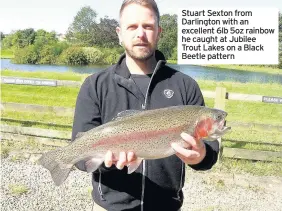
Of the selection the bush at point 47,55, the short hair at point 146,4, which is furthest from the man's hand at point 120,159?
the bush at point 47,55

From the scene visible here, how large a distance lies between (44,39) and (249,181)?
29.1 meters

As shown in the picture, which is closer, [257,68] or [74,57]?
[74,57]

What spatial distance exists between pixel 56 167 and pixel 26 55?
31023mm

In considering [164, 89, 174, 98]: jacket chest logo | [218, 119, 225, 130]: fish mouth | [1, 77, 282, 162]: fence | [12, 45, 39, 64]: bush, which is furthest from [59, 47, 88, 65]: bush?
[218, 119, 225, 130]: fish mouth

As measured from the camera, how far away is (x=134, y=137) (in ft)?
7.82

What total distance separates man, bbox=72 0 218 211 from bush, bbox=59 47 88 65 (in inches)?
1051

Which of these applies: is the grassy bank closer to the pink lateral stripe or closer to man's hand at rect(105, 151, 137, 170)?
the pink lateral stripe

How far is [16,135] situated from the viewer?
8.62 meters

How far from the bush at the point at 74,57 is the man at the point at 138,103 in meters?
26.7

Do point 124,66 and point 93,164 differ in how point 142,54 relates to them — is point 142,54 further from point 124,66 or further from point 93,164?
point 93,164

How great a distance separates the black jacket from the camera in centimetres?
246

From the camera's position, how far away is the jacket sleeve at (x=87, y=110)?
2.47m

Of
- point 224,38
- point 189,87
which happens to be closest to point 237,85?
point 224,38

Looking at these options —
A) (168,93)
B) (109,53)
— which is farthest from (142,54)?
(109,53)
